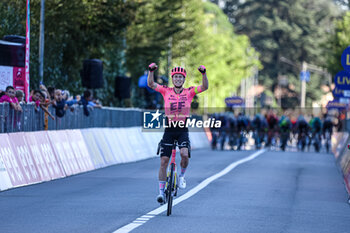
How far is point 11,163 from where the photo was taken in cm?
1633

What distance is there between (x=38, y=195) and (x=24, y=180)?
6.70 feet

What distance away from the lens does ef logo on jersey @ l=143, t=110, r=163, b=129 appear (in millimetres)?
32381

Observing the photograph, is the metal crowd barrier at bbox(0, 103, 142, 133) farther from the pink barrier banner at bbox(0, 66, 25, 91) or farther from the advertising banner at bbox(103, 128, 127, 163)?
the pink barrier banner at bbox(0, 66, 25, 91)

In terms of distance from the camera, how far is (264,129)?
4400cm

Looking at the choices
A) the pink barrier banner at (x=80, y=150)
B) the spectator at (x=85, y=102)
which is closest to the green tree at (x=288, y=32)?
the spectator at (x=85, y=102)

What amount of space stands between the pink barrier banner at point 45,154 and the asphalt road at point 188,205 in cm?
39

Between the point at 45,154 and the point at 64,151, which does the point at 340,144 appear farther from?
the point at 45,154

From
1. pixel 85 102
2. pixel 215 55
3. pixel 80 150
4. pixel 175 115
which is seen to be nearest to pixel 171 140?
pixel 175 115

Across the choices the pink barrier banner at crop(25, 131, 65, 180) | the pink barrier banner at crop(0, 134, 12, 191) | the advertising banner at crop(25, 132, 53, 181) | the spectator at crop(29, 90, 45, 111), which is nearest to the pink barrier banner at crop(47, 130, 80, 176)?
the pink barrier banner at crop(25, 131, 65, 180)

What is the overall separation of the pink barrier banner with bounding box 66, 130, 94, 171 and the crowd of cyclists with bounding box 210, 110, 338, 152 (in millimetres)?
20315

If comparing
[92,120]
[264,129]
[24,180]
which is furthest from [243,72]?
[24,180]

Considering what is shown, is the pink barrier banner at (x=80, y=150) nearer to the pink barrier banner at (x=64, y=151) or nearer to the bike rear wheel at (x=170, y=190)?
the pink barrier banner at (x=64, y=151)

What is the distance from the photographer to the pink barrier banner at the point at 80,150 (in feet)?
68.5

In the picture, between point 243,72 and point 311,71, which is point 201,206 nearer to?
point 243,72
